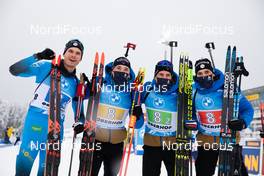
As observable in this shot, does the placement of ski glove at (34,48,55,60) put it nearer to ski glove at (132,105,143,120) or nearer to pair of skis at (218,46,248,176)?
A: ski glove at (132,105,143,120)

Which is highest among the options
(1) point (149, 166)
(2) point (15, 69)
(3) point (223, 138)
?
(2) point (15, 69)

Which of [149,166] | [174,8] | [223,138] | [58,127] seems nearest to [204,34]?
[174,8]

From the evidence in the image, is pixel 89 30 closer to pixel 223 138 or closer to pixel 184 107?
pixel 184 107

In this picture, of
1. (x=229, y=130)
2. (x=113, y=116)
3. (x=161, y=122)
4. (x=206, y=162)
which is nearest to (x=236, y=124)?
(x=229, y=130)

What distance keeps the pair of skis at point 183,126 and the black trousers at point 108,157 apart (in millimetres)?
493

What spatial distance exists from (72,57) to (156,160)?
1.10 m

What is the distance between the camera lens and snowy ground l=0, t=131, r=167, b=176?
275cm

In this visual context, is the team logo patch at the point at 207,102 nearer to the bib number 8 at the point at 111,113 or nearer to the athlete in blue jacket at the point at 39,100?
the bib number 8 at the point at 111,113

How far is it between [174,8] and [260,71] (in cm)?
99

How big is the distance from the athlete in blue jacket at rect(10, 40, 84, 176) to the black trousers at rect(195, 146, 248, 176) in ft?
3.74

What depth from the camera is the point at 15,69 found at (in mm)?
2691

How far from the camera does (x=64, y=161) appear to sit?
111 inches

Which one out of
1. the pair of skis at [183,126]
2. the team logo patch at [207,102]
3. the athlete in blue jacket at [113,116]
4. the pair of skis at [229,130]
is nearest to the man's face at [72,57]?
the athlete in blue jacket at [113,116]

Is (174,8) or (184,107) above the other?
(174,8)
